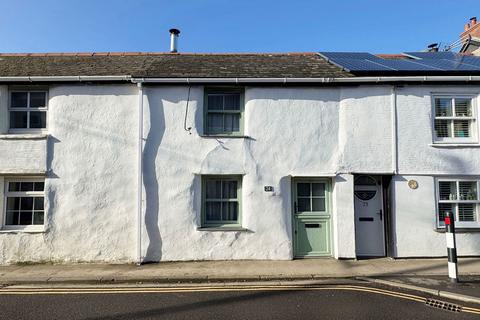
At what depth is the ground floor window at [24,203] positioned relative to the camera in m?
10.1

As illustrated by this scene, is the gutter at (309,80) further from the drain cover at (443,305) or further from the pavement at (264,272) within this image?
the drain cover at (443,305)

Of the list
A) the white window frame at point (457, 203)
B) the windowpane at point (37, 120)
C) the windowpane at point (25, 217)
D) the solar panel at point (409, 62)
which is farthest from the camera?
the solar panel at point (409, 62)

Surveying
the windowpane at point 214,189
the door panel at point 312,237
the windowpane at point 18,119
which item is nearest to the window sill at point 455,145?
the door panel at point 312,237

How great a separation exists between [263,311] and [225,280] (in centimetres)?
212

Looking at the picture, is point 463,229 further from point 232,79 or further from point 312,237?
point 232,79

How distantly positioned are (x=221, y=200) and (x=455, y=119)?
657 centimetres

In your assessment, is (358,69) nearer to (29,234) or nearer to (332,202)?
(332,202)

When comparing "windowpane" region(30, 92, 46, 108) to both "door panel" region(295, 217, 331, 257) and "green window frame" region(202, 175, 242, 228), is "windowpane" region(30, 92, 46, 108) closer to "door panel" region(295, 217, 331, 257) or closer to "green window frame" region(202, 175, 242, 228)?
"green window frame" region(202, 175, 242, 228)

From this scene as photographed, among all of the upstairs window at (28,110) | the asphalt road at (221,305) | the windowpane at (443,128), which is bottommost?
Answer: the asphalt road at (221,305)

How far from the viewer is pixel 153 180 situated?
991 cm

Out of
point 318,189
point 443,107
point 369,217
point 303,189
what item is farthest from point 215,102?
point 443,107

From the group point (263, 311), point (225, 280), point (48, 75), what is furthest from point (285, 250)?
point (48, 75)

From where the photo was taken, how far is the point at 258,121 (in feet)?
33.3

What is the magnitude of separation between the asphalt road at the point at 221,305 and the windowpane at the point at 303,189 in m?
3.47
